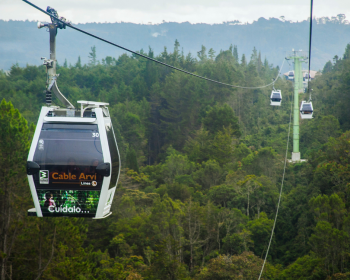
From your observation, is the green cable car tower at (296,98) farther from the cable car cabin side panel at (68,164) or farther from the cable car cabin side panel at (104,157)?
the cable car cabin side panel at (68,164)

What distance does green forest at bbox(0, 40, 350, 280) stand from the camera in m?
22.4

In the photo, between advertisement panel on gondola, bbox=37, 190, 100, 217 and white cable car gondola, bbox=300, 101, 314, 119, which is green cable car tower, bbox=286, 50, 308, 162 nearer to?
white cable car gondola, bbox=300, 101, 314, 119

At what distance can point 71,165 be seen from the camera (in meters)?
8.58

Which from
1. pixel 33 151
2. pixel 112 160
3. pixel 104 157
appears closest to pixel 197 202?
pixel 112 160

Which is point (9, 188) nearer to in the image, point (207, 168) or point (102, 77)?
point (207, 168)

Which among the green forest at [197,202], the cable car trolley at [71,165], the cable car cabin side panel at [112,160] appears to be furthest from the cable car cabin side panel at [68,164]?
the green forest at [197,202]

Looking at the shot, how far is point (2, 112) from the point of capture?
915 inches

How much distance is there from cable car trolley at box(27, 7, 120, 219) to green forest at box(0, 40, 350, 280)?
43.3 feet

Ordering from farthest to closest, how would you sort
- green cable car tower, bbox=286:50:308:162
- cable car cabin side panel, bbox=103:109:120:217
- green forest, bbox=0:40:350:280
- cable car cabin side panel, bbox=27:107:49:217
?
green cable car tower, bbox=286:50:308:162
green forest, bbox=0:40:350:280
cable car cabin side panel, bbox=103:109:120:217
cable car cabin side panel, bbox=27:107:49:217

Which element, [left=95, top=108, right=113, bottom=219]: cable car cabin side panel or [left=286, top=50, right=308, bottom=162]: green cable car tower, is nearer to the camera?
[left=95, top=108, right=113, bottom=219]: cable car cabin side panel

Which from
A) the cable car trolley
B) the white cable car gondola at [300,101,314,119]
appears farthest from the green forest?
the cable car trolley

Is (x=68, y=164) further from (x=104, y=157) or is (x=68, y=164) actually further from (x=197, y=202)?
(x=197, y=202)

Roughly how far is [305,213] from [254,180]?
5.35 m

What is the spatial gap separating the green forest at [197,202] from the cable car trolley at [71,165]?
43.3ft
